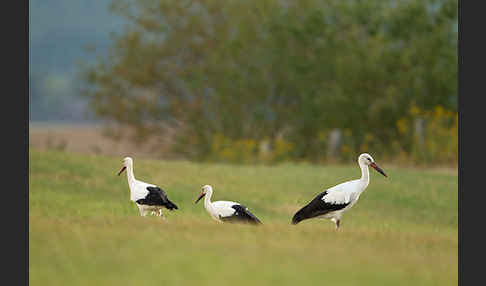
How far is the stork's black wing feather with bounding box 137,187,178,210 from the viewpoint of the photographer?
10.2 meters

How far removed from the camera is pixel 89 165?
1791 centimetres

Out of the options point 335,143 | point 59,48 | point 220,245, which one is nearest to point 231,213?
point 220,245

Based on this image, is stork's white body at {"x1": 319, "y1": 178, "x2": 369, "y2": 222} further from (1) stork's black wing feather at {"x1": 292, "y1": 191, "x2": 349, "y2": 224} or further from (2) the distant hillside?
(2) the distant hillside

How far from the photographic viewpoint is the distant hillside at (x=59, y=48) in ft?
256

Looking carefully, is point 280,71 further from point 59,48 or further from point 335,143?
point 59,48

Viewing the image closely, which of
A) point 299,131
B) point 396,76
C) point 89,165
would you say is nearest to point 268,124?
point 299,131

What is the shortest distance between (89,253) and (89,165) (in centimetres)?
1034

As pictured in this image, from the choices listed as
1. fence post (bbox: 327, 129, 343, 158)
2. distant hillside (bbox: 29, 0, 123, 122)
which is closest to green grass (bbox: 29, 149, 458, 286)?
fence post (bbox: 327, 129, 343, 158)

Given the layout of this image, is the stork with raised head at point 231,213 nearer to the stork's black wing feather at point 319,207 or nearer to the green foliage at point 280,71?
the stork's black wing feather at point 319,207

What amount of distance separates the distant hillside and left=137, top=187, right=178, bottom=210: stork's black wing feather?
54353mm

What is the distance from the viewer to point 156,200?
33.6ft

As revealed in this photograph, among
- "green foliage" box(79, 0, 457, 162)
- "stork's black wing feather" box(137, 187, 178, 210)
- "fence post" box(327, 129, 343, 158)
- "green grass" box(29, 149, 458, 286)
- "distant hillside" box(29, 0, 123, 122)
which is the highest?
"distant hillside" box(29, 0, 123, 122)

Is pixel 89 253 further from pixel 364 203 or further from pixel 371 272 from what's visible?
pixel 364 203

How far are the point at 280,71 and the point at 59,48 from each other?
76.2 meters
